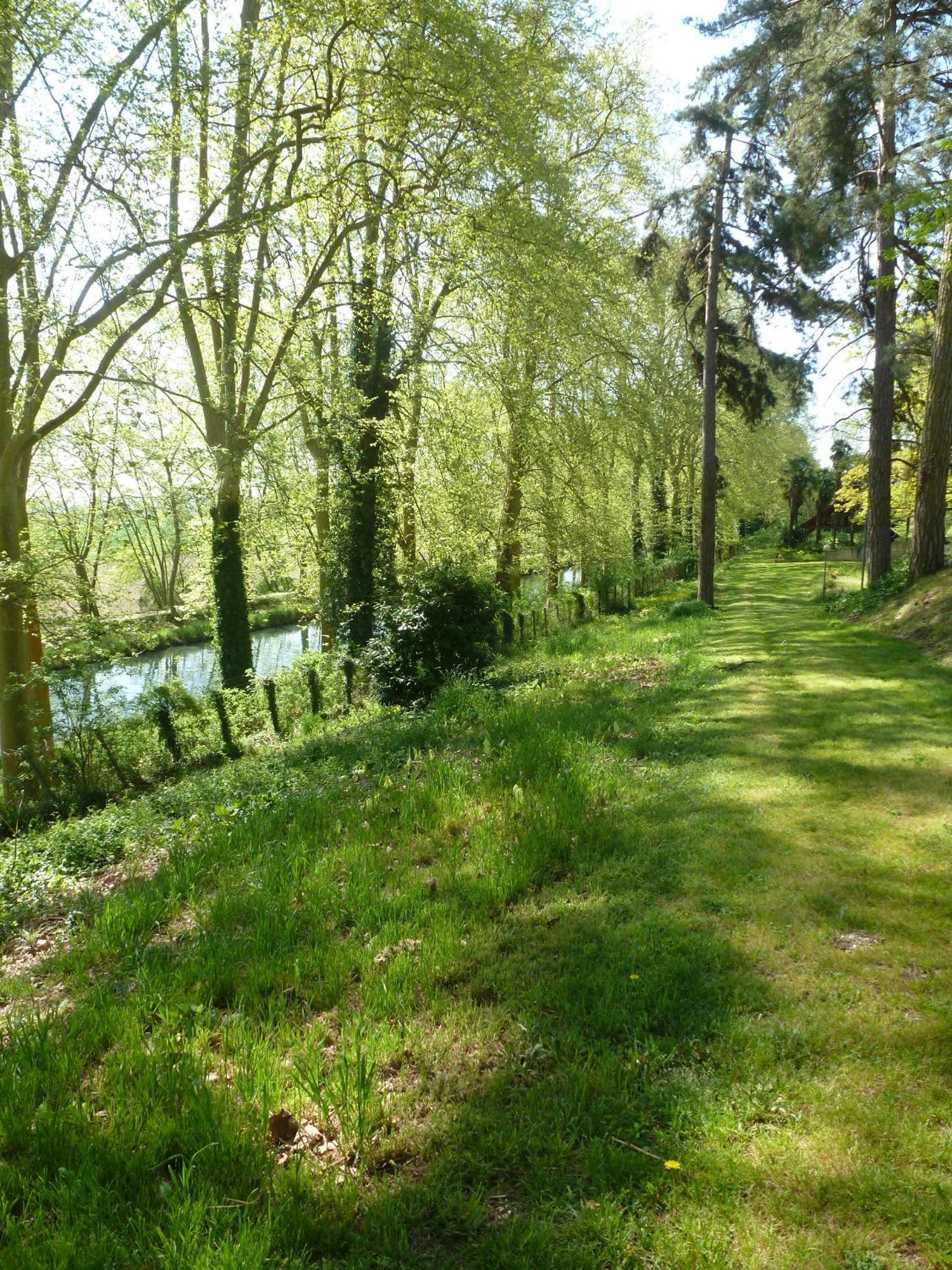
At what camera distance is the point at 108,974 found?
136 inches

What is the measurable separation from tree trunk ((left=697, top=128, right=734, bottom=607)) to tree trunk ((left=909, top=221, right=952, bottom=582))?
543cm

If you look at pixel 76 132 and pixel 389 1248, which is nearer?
pixel 389 1248

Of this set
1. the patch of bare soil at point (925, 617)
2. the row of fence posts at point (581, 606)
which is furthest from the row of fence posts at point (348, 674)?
the patch of bare soil at point (925, 617)

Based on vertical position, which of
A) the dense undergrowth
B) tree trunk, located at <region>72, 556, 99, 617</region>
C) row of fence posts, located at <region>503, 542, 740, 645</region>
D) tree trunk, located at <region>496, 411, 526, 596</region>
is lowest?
the dense undergrowth

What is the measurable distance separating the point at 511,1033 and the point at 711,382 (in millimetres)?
16955

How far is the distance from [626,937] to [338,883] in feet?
5.46

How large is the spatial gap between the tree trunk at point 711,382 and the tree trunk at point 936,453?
543 centimetres

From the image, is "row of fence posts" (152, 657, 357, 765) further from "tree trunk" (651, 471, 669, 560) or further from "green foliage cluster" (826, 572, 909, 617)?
"tree trunk" (651, 471, 669, 560)

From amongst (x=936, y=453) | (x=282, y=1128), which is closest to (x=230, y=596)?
(x=936, y=453)

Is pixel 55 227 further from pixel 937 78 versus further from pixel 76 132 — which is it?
pixel 937 78

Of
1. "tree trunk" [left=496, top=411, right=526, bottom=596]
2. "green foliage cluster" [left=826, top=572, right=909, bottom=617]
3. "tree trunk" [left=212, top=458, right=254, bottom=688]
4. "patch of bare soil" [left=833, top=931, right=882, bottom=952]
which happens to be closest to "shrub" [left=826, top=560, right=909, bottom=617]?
"green foliage cluster" [left=826, top=572, right=909, bottom=617]

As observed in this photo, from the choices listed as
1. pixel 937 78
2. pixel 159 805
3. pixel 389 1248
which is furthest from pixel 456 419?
pixel 389 1248

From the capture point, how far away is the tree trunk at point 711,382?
16.4m

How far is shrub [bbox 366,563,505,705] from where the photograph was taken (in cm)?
1144
